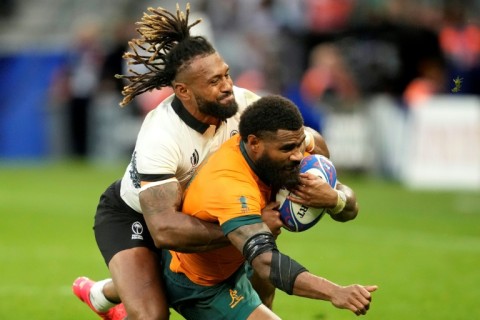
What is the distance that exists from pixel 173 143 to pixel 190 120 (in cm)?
25

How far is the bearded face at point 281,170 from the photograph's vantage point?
667 centimetres

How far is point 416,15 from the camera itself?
63.7ft

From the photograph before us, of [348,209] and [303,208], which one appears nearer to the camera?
[303,208]

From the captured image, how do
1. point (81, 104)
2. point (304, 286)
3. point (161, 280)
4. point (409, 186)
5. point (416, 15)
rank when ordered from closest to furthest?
1. point (304, 286)
2. point (161, 280)
3. point (409, 186)
4. point (416, 15)
5. point (81, 104)

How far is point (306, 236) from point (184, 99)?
652 cm

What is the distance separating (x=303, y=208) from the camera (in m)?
6.80

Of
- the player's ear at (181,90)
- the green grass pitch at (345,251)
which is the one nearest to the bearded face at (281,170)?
the player's ear at (181,90)

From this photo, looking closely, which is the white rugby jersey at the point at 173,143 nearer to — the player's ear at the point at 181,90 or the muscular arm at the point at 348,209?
the player's ear at the point at 181,90

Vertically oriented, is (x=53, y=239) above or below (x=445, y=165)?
above

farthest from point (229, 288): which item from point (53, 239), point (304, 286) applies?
point (53, 239)

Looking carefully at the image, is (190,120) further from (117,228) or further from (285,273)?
(285,273)

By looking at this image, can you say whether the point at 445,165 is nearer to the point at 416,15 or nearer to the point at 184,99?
the point at 416,15

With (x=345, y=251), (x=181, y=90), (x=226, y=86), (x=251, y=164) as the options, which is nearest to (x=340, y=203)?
(x=251, y=164)

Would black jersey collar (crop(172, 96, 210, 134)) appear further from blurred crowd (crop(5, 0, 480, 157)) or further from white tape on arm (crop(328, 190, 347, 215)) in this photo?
blurred crowd (crop(5, 0, 480, 157))
